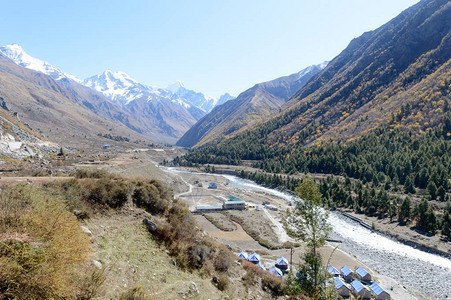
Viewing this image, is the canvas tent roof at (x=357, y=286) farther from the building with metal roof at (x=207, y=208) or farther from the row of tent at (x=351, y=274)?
the building with metal roof at (x=207, y=208)

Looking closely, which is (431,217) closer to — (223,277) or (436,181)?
(436,181)

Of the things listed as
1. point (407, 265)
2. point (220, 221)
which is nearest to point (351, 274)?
point (407, 265)

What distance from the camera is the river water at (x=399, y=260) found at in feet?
110

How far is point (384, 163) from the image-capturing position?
91.2 meters

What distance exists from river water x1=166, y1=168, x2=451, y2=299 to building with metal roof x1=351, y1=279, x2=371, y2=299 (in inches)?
332

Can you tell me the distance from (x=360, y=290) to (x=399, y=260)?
Answer: 18.5 metres

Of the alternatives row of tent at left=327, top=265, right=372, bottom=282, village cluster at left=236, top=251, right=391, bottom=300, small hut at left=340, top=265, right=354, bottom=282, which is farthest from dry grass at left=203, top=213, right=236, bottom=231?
small hut at left=340, top=265, right=354, bottom=282

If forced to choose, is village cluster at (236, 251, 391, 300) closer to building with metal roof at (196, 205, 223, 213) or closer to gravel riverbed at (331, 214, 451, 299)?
gravel riverbed at (331, 214, 451, 299)

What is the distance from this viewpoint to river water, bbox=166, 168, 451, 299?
3347cm

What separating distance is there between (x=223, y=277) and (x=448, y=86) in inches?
6408

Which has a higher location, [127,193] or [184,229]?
[127,193]

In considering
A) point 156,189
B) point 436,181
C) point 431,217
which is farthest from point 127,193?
point 436,181

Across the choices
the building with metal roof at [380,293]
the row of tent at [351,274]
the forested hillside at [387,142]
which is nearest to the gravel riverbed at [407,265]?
the row of tent at [351,274]

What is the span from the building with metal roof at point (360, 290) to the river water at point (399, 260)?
8.44m
